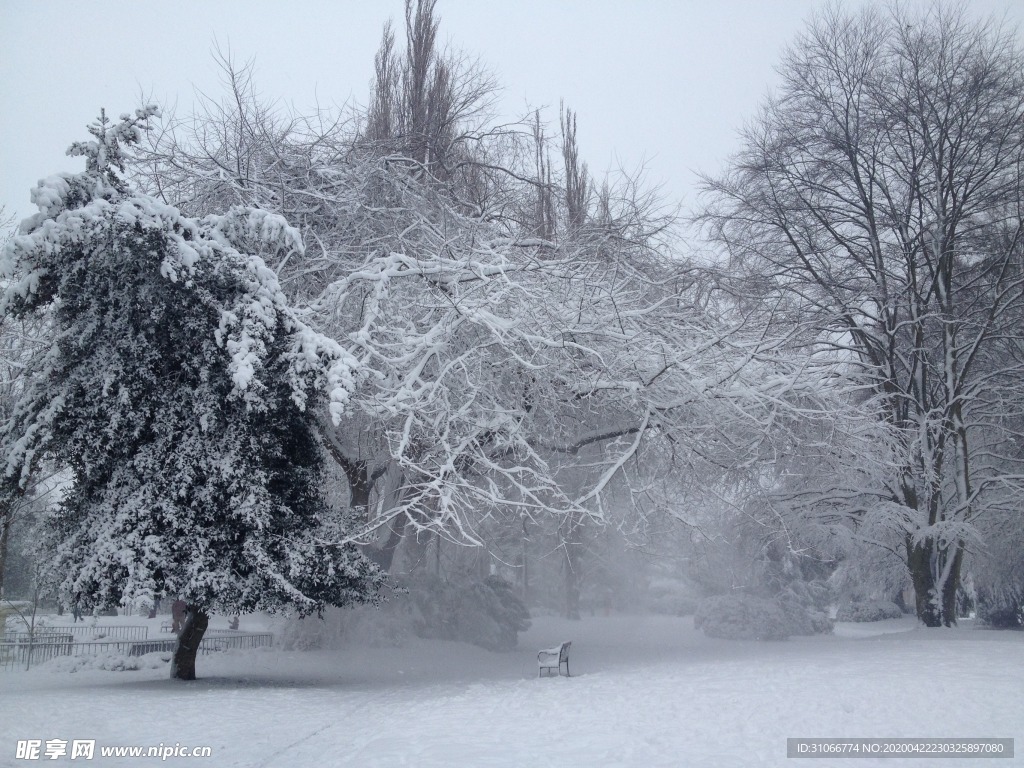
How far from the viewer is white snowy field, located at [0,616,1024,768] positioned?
7254mm

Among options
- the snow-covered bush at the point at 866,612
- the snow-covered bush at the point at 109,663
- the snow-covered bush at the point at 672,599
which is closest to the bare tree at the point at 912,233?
the snow-covered bush at the point at 109,663

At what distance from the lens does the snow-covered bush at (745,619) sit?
24.1 metres

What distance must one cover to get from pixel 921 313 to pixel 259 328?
13.8 m

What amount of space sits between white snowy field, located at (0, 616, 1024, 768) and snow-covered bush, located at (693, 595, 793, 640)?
11.2 meters

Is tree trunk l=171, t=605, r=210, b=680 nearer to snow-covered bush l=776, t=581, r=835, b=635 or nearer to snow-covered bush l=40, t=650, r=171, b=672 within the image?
snow-covered bush l=40, t=650, r=171, b=672

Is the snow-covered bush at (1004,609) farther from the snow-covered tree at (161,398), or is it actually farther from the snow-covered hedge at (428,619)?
the snow-covered tree at (161,398)

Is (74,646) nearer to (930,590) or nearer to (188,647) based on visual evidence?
(188,647)

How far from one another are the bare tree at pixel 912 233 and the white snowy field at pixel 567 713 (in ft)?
16.7

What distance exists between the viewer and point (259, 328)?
1070cm

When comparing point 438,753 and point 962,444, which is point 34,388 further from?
point 962,444

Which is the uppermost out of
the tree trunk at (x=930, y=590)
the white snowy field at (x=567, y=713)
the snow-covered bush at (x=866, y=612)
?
the tree trunk at (x=930, y=590)

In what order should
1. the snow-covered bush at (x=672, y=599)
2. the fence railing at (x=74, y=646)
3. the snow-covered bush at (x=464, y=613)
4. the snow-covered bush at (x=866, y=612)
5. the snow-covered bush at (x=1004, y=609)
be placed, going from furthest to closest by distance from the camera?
1. the snow-covered bush at (x=672, y=599)
2. the snow-covered bush at (x=866, y=612)
3. the snow-covered bush at (x=1004, y=609)
4. the snow-covered bush at (x=464, y=613)
5. the fence railing at (x=74, y=646)

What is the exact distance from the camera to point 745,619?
24.7 metres

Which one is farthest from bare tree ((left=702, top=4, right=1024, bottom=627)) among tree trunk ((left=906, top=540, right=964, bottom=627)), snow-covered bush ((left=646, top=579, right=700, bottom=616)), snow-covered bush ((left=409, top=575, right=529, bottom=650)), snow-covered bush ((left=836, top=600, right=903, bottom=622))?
snow-covered bush ((left=646, top=579, right=700, bottom=616))
